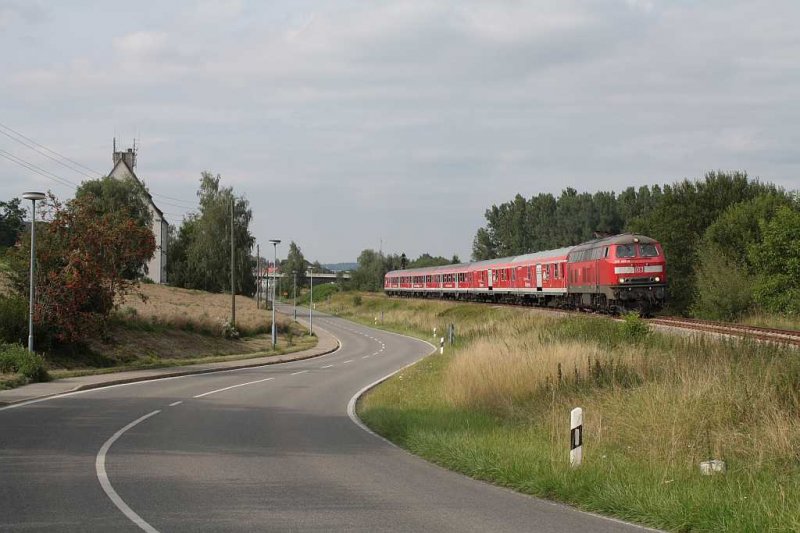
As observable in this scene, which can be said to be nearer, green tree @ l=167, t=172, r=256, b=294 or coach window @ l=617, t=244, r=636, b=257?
coach window @ l=617, t=244, r=636, b=257

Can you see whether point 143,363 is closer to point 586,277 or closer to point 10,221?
point 586,277

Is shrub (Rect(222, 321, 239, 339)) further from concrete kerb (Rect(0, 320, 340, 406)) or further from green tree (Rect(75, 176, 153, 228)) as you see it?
green tree (Rect(75, 176, 153, 228))

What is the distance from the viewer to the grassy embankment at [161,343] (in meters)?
32.2

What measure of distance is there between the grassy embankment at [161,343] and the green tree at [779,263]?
85.0 ft

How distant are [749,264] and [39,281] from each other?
40.7 meters

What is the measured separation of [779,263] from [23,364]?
3414 centimetres

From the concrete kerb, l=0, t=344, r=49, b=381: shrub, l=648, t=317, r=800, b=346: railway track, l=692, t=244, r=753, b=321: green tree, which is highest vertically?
l=692, t=244, r=753, b=321: green tree

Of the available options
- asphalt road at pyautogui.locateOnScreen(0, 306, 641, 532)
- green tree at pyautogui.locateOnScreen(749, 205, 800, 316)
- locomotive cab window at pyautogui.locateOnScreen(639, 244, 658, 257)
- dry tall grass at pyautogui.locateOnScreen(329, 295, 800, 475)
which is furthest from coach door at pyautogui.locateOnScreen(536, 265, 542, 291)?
asphalt road at pyautogui.locateOnScreen(0, 306, 641, 532)

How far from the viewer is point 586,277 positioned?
1575 inches

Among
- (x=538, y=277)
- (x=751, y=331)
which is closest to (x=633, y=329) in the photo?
(x=751, y=331)

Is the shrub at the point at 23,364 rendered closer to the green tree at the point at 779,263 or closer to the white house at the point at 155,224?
the green tree at the point at 779,263

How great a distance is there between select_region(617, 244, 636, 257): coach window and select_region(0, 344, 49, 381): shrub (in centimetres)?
2279

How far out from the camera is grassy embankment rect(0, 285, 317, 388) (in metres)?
32.2

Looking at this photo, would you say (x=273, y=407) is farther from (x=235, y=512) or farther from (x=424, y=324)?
(x=424, y=324)
